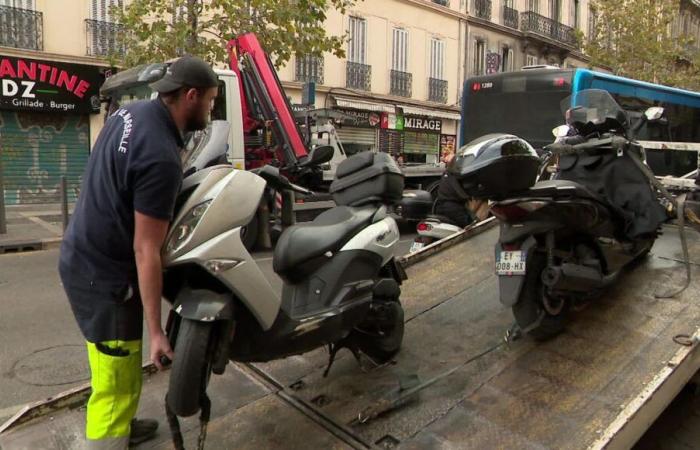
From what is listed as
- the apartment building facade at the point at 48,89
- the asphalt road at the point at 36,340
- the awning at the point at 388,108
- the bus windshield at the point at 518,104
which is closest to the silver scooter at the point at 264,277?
the asphalt road at the point at 36,340

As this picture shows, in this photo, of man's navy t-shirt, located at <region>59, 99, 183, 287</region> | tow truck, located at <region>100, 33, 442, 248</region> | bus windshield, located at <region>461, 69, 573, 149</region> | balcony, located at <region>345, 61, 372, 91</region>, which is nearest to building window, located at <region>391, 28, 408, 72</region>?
balcony, located at <region>345, 61, 372, 91</region>

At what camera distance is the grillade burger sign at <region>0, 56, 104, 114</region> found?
14.0 meters

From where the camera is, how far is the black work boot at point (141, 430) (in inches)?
107

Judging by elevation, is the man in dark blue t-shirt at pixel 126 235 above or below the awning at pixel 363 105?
below

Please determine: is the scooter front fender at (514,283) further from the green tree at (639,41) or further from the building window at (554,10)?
the building window at (554,10)

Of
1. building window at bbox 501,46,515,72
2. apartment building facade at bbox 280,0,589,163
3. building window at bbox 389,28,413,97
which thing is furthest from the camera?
building window at bbox 501,46,515,72

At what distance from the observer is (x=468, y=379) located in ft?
10.4

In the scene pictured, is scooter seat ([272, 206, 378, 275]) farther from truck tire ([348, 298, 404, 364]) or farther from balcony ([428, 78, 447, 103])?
balcony ([428, 78, 447, 103])

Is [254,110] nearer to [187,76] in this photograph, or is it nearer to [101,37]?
[187,76]

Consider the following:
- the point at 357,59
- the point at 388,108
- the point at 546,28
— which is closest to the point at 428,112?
the point at 388,108

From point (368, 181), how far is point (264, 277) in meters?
1.00

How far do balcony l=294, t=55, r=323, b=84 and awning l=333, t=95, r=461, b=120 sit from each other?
923 millimetres

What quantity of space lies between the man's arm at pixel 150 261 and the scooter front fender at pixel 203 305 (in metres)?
0.09

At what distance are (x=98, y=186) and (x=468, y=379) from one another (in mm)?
2105
